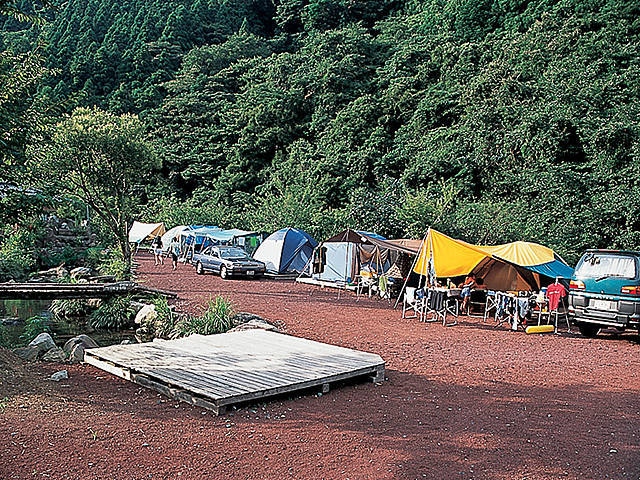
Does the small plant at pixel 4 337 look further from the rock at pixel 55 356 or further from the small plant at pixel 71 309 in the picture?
the rock at pixel 55 356

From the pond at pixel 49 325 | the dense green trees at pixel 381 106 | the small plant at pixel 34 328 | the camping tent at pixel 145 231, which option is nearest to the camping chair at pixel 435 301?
the pond at pixel 49 325

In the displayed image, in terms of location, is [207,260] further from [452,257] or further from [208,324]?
[208,324]

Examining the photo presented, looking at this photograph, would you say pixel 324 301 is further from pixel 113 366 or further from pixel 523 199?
pixel 523 199

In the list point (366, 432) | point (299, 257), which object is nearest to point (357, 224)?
point (299, 257)

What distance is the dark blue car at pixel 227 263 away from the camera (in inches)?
930

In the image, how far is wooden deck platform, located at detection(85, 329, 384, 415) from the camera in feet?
22.3

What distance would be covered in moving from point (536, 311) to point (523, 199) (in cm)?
1449

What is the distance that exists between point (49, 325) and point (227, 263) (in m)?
9.00

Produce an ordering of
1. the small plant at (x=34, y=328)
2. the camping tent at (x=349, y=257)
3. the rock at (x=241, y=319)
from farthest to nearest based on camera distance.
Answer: the camping tent at (x=349, y=257) → the small plant at (x=34, y=328) → the rock at (x=241, y=319)

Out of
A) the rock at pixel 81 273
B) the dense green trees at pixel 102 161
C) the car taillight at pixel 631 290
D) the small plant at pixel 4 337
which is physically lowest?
the small plant at pixel 4 337

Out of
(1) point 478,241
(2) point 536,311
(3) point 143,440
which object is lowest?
(3) point 143,440

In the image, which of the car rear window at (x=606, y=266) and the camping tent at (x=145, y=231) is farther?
the camping tent at (x=145, y=231)

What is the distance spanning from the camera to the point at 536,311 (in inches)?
514

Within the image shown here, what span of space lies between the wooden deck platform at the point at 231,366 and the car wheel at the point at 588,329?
5581 millimetres
